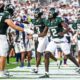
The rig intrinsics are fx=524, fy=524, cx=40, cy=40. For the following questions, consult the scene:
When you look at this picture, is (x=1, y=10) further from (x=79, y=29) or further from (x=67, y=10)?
(x=67, y=10)

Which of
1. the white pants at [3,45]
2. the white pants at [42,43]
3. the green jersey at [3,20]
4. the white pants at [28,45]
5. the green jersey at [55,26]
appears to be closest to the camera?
the green jersey at [3,20]

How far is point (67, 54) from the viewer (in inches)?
520

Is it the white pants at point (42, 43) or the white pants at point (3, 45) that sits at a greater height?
the white pants at point (3, 45)

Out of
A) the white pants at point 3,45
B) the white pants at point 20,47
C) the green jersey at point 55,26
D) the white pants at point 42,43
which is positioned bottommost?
the white pants at point 20,47

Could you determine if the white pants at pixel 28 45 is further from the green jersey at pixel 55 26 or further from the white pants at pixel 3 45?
the white pants at pixel 3 45

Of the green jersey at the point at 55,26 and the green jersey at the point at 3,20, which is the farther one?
the green jersey at the point at 55,26

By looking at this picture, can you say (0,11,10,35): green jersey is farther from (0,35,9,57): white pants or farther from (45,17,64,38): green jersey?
(45,17,64,38): green jersey

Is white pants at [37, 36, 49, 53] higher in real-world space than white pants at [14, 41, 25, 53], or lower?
higher

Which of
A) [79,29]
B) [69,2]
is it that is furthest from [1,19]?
[69,2]

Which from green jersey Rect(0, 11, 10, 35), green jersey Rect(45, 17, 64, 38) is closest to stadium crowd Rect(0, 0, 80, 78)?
green jersey Rect(45, 17, 64, 38)

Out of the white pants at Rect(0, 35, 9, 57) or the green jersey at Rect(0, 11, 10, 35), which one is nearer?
the green jersey at Rect(0, 11, 10, 35)

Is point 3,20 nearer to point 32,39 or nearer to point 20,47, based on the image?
point 20,47

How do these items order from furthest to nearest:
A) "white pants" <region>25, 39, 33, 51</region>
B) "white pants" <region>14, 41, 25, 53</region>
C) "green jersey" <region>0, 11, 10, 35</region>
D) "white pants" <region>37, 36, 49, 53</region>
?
1. "white pants" <region>25, 39, 33, 51</region>
2. "white pants" <region>14, 41, 25, 53</region>
3. "white pants" <region>37, 36, 49, 53</region>
4. "green jersey" <region>0, 11, 10, 35</region>

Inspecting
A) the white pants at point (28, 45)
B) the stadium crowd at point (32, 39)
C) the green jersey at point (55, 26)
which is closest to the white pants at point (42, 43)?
the stadium crowd at point (32, 39)
